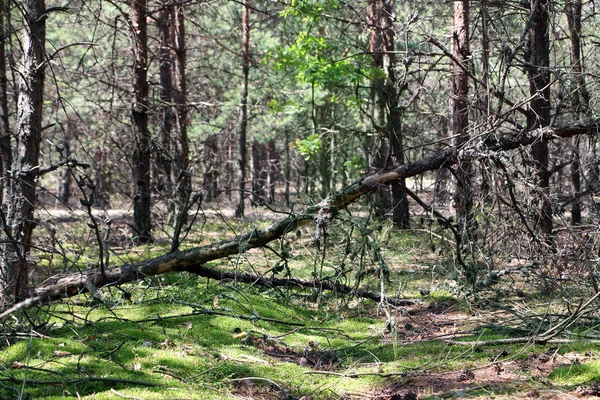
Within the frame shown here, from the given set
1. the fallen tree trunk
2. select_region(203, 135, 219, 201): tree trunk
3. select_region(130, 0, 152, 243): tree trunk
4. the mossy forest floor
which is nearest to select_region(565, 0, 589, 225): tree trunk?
the fallen tree trunk

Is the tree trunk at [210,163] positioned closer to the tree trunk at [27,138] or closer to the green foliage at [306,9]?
the tree trunk at [27,138]

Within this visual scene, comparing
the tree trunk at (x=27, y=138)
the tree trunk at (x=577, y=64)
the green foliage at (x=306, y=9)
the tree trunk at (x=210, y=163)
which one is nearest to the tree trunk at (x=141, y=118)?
the tree trunk at (x=210, y=163)

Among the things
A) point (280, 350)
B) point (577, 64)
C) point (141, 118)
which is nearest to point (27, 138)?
point (280, 350)

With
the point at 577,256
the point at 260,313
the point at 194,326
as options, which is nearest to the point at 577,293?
the point at 577,256

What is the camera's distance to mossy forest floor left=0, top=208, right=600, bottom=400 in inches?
176

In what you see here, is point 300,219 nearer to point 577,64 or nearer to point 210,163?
point 577,64

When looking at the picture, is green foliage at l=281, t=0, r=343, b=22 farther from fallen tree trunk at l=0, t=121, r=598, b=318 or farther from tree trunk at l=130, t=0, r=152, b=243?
tree trunk at l=130, t=0, r=152, b=243

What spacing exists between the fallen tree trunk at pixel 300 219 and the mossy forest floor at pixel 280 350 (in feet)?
1.08

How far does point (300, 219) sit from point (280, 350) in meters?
1.68

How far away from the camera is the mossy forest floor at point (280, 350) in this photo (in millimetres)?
4480

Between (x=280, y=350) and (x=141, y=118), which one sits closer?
(x=280, y=350)

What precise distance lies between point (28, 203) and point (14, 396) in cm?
323

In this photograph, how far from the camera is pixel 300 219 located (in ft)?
23.1

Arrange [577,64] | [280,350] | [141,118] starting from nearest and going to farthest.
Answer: [280,350]
[577,64]
[141,118]
